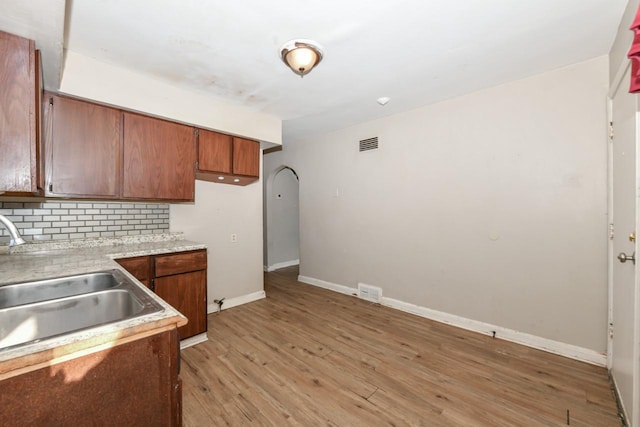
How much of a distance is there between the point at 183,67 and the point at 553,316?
3847 mm

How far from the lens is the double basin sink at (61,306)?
1132 millimetres

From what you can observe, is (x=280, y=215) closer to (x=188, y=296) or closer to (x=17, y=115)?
(x=188, y=296)

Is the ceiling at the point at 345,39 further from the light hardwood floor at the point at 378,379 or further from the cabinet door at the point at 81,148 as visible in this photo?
the light hardwood floor at the point at 378,379

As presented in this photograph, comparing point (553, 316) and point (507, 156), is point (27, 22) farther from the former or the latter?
point (553, 316)

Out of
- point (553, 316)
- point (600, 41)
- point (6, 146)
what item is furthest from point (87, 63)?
point (553, 316)

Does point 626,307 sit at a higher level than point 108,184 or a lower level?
lower

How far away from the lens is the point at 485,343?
2572 mm

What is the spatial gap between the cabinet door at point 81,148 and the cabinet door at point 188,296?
2.99ft

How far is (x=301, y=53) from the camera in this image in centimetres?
196

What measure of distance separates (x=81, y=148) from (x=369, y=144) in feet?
10.00

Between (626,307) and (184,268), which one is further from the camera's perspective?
(184,268)

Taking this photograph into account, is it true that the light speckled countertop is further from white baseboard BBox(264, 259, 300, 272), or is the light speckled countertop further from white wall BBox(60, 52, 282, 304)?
Answer: white baseboard BBox(264, 259, 300, 272)

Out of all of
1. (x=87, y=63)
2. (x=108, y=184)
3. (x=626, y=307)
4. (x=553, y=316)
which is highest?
(x=87, y=63)

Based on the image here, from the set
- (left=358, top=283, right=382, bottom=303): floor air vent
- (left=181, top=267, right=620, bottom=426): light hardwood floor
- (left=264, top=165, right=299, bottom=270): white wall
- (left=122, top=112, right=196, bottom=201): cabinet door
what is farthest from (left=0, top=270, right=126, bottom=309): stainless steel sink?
(left=264, top=165, right=299, bottom=270): white wall
